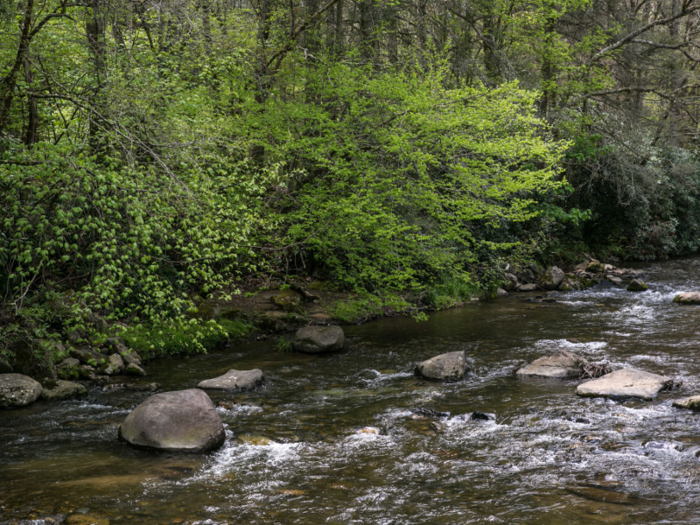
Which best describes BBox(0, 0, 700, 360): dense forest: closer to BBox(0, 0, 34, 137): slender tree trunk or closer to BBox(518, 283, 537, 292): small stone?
BBox(0, 0, 34, 137): slender tree trunk

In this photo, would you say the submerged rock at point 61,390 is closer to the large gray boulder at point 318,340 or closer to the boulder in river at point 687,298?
the large gray boulder at point 318,340

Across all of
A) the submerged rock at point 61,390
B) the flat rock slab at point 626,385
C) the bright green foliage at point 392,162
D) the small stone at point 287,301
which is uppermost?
the bright green foliage at point 392,162

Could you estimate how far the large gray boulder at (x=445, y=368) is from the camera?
892 centimetres

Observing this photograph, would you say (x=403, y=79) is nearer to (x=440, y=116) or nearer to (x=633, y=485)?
(x=440, y=116)

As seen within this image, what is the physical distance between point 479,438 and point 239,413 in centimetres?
297

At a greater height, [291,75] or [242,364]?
[291,75]

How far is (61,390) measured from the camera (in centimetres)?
823

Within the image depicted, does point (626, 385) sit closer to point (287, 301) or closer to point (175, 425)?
point (175, 425)

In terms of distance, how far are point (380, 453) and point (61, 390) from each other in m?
4.75

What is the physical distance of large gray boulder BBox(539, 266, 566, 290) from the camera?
1764 centimetres

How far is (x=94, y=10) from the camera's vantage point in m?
7.05

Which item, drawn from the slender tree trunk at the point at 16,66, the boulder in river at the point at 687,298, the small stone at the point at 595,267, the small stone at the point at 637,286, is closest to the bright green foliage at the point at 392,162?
the slender tree trunk at the point at 16,66

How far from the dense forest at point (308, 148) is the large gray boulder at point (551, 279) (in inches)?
40.6

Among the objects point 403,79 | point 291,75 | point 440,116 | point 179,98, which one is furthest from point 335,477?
point 291,75
